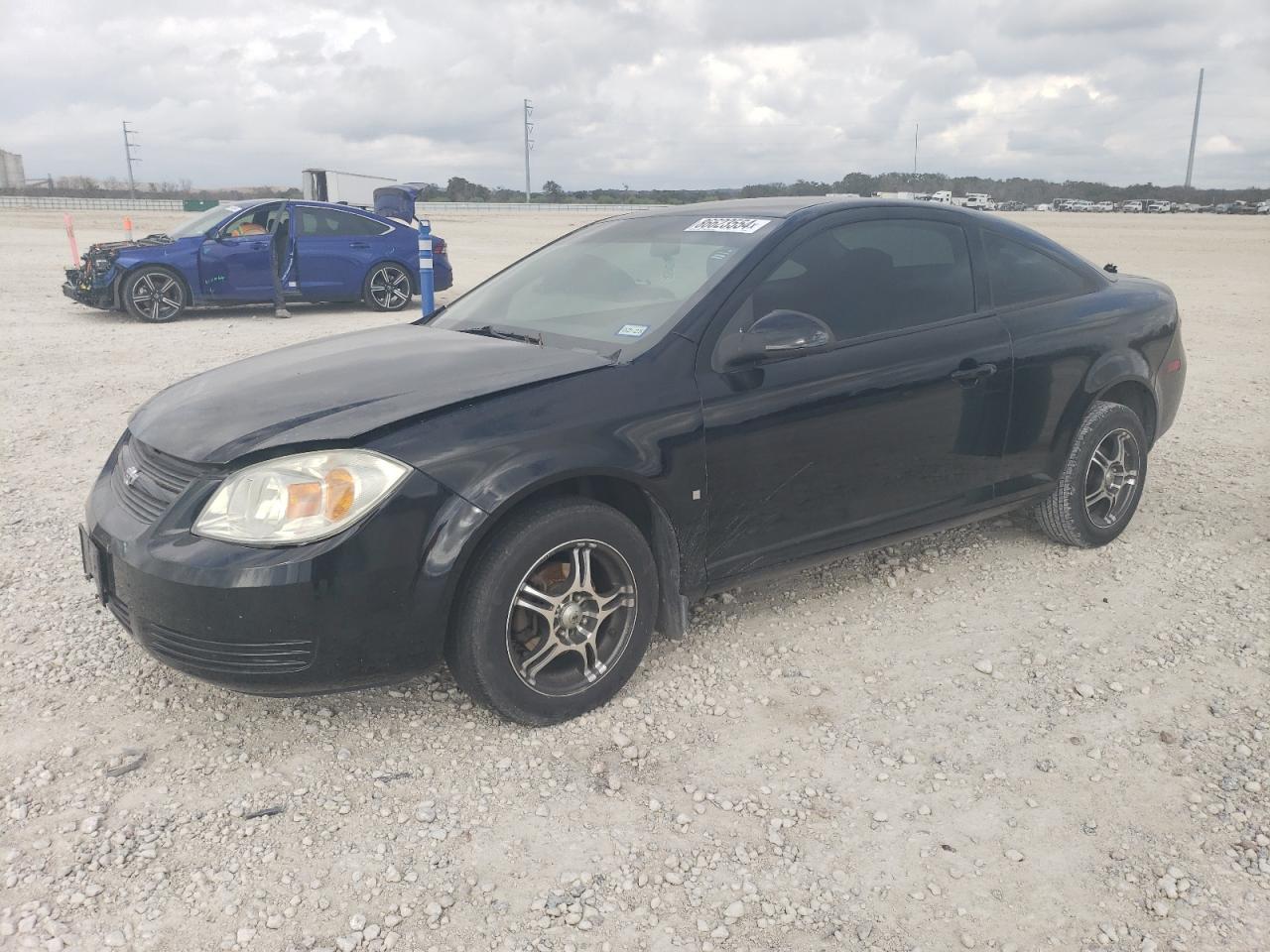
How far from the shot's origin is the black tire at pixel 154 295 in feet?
39.8

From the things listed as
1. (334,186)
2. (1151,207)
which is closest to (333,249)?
(334,186)

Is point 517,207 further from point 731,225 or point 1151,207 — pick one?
point 731,225

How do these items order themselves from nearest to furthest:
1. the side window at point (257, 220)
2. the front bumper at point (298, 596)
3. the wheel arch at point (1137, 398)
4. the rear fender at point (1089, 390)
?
the front bumper at point (298, 596) → the rear fender at point (1089, 390) → the wheel arch at point (1137, 398) → the side window at point (257, 220)

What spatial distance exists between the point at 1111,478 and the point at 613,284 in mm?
2564

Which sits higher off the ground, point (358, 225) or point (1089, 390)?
point (358, 225)

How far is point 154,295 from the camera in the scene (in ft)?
40.3

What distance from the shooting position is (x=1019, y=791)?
114 inches

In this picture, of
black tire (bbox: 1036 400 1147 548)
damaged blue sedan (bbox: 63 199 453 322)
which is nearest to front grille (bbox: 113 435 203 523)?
black tire (bbox: 1036 400 1147 548)

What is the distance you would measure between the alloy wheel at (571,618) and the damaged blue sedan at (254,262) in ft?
35.6

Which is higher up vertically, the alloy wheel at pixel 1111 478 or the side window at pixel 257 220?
the side window at pixel 257 220

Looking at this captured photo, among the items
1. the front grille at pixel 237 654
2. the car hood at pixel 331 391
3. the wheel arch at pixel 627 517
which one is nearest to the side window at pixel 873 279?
the wheel arch at pixel 627 517

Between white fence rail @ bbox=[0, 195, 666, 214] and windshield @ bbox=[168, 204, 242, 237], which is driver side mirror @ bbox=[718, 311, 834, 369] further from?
white fence rail @ bbox=[0, 195, 666, 214]

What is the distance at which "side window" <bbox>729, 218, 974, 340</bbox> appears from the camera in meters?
3.61

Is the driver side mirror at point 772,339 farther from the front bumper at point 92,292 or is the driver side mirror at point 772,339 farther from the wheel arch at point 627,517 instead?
the front bumper at point 92,292
